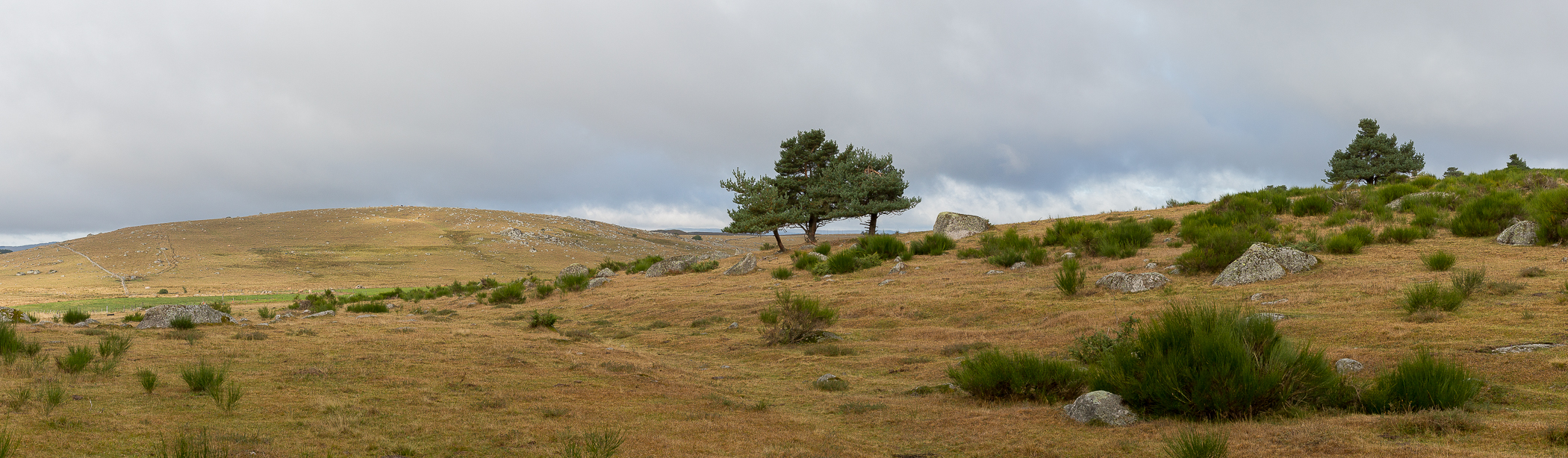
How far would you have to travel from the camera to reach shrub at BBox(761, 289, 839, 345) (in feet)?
40.6

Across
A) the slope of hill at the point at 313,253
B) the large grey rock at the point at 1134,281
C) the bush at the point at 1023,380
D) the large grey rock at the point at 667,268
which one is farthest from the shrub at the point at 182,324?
the slope of hill at the point at 313,253

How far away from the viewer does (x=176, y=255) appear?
59156 mm

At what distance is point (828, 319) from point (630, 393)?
234 inches

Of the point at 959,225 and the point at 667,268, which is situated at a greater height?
the point at 959,225

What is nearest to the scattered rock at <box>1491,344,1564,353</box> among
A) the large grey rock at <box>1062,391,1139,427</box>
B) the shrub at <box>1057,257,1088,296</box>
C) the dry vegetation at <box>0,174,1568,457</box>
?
the dry vegetation at <box>0,174,1568,457</box>

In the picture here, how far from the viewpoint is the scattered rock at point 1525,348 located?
21.2 feet

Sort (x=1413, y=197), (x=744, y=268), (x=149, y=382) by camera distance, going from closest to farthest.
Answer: (x=149, y=382), (x=1413, y=197), (x=744, y=268)

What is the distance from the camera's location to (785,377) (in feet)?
31.6

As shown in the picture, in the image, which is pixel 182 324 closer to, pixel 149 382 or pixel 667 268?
pixel 149 382

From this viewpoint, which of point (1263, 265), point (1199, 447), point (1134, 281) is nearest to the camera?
point (1199, 447)

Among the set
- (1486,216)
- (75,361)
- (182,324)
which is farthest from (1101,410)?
(1486,216)

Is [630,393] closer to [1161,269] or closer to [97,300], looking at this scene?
[1161,269]

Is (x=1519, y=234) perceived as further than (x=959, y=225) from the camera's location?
No

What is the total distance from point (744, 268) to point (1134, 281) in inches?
585
